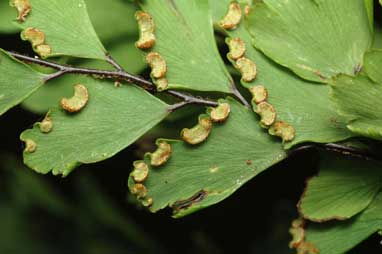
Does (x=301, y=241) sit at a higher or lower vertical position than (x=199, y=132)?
lower

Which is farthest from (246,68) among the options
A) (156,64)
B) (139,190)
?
(139,190)

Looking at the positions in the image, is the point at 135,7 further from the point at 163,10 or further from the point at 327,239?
the point at 327,239

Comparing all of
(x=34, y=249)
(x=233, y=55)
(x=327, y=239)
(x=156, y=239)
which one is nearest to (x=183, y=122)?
(x=233, y=55)

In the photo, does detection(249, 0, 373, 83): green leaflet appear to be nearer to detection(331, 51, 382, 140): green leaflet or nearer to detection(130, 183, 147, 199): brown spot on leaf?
detection(331, 51, 382, 140): green leaflet

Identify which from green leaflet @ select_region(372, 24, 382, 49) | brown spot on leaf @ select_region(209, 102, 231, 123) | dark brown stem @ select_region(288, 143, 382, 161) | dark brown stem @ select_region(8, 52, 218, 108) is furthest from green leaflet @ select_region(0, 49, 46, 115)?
green leaflet @ select_region(372, 24, 382, 49)

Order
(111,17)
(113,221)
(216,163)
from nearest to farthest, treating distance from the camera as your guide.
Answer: (216,163)
(111,17)
(113,221)

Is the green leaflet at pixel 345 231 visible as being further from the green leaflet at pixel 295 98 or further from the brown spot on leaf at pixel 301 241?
the green leaflet at pixel 295 98

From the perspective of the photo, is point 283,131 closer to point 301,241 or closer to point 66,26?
point 301,241
